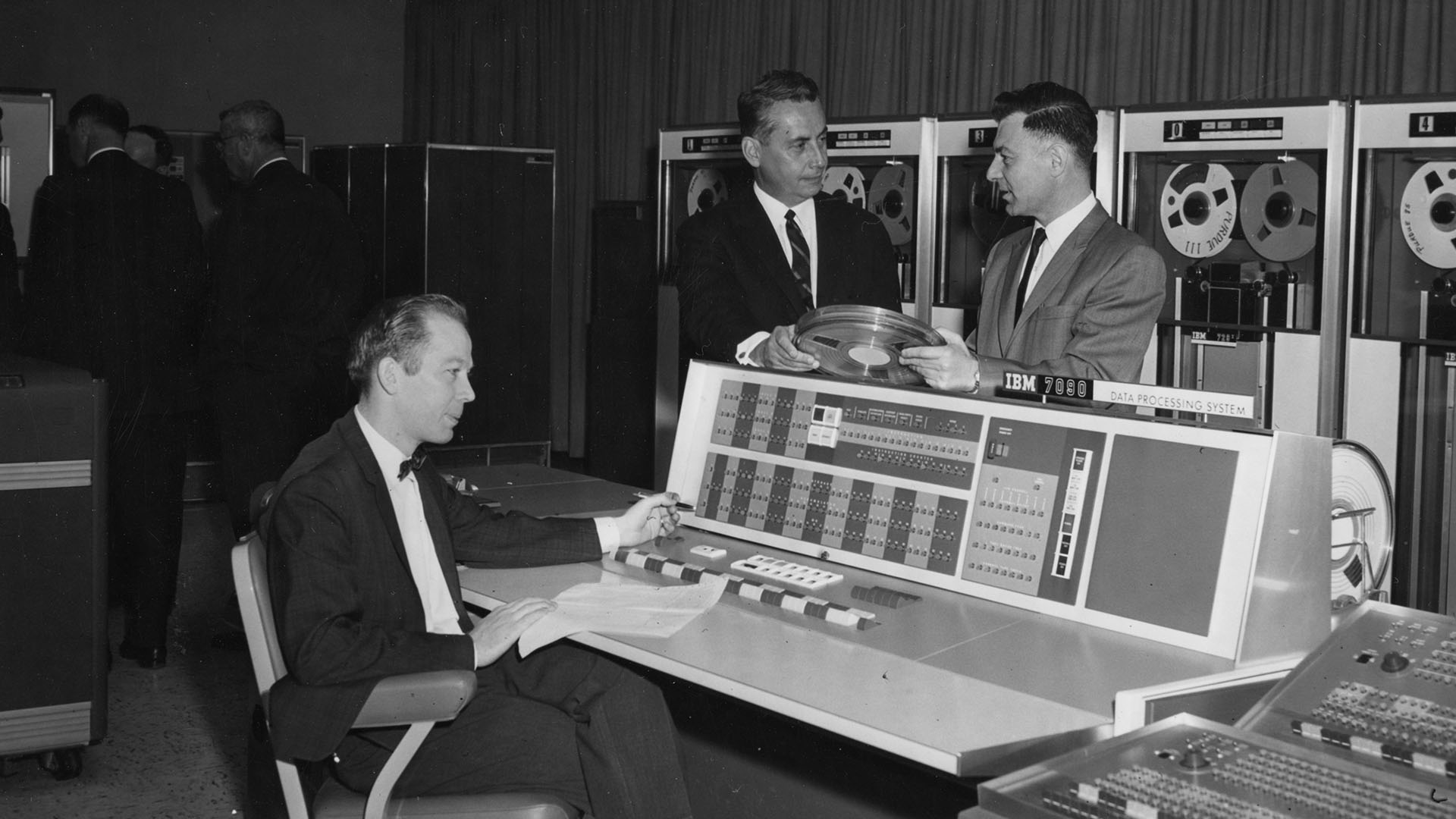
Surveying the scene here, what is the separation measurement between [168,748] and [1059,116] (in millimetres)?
2831

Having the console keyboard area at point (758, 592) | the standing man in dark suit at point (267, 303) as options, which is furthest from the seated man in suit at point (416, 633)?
the standing man in dark suit at point (267, 303)

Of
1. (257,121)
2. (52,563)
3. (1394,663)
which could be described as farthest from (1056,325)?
(257,121)

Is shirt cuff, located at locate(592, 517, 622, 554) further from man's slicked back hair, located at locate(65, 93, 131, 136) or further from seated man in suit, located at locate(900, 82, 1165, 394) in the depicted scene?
man's slicked back hair, located at locate(65, 93, 131, 136)

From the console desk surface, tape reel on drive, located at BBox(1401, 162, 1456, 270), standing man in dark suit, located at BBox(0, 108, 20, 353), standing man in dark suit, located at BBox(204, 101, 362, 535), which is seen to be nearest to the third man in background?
standing man in dark suit, located at BBox(0, 108, 20, 353)

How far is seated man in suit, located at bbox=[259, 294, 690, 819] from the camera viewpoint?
203cm

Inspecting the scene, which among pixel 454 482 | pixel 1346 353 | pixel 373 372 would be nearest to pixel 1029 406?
pixel 373 372

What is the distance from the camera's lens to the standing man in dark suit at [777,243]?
10.7 feet

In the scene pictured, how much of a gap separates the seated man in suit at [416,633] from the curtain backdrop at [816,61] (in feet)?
8.92

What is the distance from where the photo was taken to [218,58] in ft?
25.6

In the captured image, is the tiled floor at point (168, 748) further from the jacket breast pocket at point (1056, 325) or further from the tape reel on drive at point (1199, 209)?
the tape reel on drive at point (1199, 209)

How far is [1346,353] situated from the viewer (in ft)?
12.4

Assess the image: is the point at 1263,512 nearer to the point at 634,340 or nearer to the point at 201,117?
the point at 634,340

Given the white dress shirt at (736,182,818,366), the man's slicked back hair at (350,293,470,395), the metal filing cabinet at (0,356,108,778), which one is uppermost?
the white dress shirt at (736,182,818,366)

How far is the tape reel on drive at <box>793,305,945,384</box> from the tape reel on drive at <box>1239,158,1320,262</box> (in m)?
1.80
